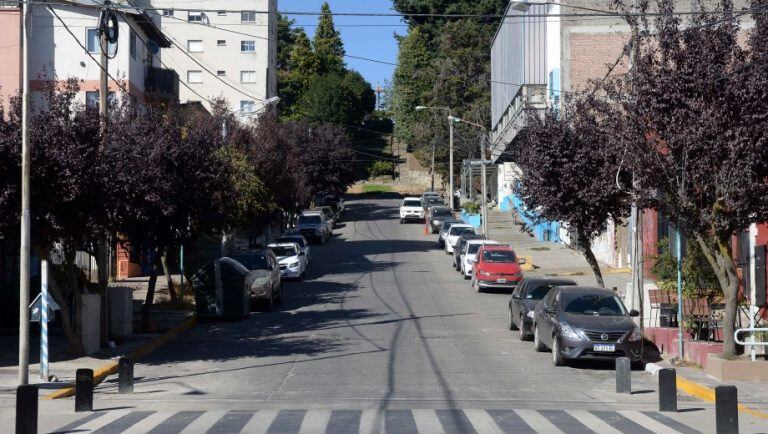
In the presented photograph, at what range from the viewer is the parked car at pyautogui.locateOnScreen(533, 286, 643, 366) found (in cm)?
1906

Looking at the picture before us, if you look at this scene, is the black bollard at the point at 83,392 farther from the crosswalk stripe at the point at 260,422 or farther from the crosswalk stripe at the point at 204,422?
the crosswalk stripe at the point at 260,422

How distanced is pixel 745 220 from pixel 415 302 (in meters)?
16.1

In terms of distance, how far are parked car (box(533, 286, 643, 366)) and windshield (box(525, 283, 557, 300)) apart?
2.75 metres

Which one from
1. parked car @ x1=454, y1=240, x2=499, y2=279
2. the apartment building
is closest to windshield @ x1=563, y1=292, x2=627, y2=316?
parked car @ x1=454, y1=240, x2=499, y2=279

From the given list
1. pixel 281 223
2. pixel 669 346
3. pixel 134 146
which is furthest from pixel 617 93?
pixel 281 223

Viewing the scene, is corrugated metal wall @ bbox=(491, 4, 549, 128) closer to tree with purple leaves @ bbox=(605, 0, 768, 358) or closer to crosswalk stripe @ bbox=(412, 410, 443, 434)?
tree with purple leaves @ bbox=(605, 0, 768, 358)

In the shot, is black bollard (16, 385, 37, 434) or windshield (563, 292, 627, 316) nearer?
black bollard (16, 385, 37, 434)

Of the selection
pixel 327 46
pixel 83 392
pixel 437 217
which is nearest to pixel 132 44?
pixel 437 217

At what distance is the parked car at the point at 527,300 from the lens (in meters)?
23.5

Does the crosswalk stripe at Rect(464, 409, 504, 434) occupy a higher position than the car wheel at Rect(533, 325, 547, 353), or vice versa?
the car wheel at Rect(533, 325, 547, 353)

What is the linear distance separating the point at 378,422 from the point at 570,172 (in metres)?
13.0

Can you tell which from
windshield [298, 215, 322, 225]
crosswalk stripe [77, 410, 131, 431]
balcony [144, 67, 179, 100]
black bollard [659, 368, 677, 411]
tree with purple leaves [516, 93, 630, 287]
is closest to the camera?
crosswalk stripe [77, 410, 131, 431]

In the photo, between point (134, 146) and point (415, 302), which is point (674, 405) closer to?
point (134, 146)

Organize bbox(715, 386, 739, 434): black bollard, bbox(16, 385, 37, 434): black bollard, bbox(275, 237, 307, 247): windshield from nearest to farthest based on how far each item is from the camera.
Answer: bbox(16, 385, 37, 434): black bollard → bbox(715, 386, 739, 434): black bollard → bbox(275, 237, 307, 247): windshield
